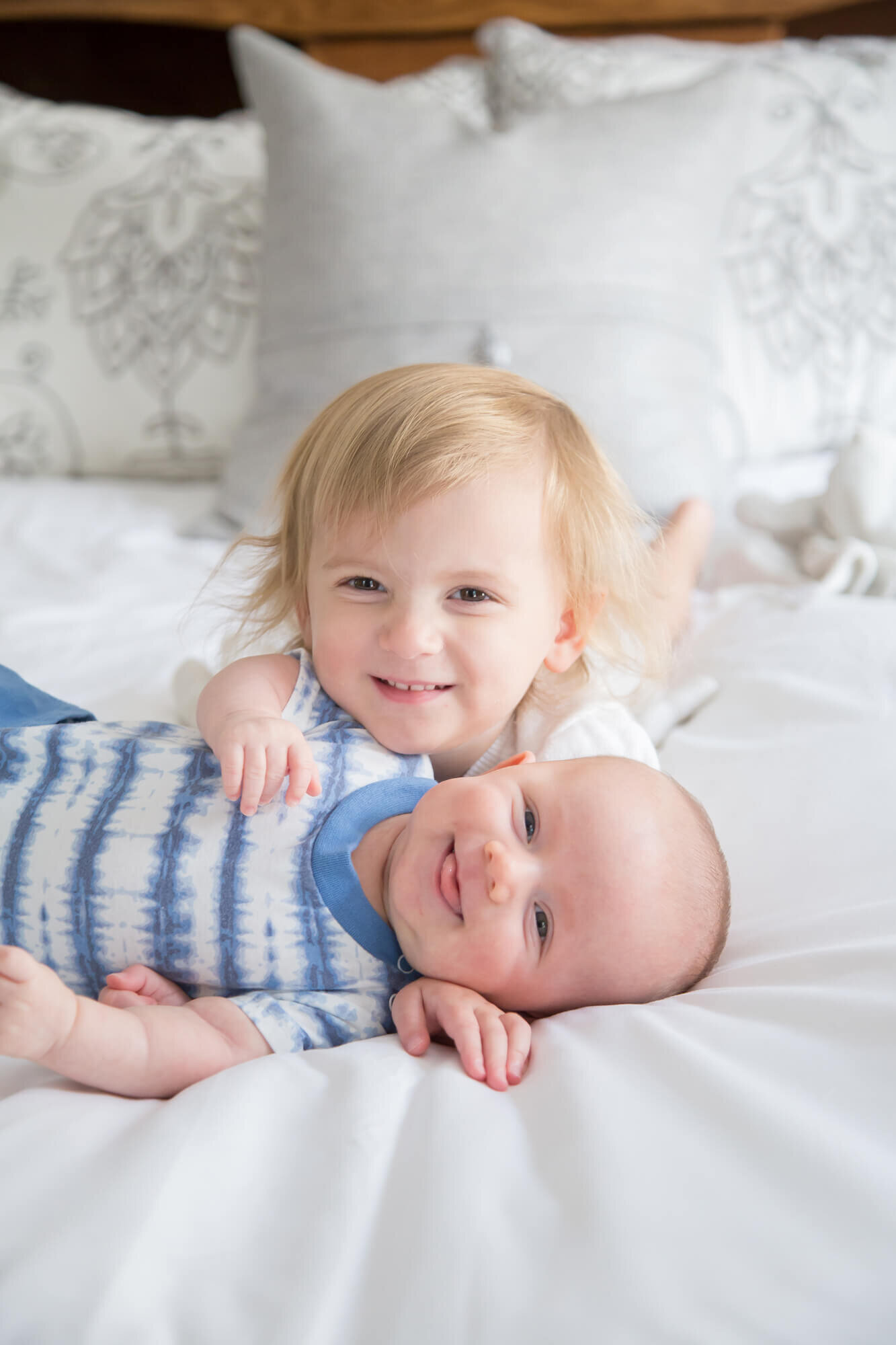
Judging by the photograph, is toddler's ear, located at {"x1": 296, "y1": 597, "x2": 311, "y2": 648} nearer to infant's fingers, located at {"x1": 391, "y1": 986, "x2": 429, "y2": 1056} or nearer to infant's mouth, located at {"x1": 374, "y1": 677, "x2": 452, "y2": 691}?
infant's mouth, located at {"x1": 374, "y1": 677, "x2": 452, "y2": 691}

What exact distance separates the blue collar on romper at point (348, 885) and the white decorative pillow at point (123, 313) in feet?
3.62

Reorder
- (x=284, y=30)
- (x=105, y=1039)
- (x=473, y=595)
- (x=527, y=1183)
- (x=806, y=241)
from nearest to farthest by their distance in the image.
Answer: (x=527, y=1183) → (x=105, y=1039) → (x=473, y=595) → (x=806, y=241) → (x=284, y=30)

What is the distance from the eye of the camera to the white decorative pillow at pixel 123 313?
64.4 inches

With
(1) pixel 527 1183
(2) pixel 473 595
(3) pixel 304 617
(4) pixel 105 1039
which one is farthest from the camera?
(3) pixel 304 617

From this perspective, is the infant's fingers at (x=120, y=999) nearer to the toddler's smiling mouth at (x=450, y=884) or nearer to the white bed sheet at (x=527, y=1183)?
the white bed sheet at (x=527, y=1183)

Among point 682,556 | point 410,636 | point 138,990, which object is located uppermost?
point 410,636

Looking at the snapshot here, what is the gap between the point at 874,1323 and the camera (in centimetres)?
37

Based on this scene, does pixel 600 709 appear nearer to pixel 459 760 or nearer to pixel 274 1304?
pixel 459 760

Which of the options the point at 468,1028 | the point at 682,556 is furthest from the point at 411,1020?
the point at 682,556

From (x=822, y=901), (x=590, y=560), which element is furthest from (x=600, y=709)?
(x=822, y=901)

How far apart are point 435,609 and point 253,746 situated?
0.18 metres

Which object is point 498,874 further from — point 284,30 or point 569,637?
point 284,30

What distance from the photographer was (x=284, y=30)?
2.19 metres

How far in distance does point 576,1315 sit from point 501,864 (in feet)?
0.93
